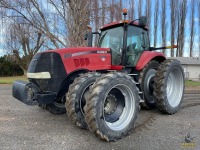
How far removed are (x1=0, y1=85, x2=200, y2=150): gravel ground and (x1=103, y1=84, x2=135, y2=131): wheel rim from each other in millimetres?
348

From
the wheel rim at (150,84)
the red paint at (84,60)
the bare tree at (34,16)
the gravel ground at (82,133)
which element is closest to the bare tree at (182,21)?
the bare tree at (34,16)

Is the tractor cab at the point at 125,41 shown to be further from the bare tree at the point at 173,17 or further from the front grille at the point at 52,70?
the bare tree at the point at 173,17

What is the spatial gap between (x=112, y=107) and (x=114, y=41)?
6.40 ft

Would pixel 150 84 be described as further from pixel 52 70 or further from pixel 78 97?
pixel 52 70

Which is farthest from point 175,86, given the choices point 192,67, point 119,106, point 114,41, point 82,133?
point 192,67

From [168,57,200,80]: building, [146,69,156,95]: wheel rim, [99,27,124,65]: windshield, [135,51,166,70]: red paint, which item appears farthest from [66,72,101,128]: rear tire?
[168,57,200,80]: building

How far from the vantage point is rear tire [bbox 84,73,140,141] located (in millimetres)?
3766

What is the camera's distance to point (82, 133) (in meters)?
4.33

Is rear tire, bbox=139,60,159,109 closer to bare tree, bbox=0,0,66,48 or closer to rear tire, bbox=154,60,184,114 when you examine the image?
rear tire, bbox=154,60,184,114

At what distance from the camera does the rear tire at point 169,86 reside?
5.48 m

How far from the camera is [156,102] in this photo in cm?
560

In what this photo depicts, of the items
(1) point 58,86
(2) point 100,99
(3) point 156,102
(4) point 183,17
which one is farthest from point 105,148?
(4) point 183,17

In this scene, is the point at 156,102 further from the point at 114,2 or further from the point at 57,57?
the point at 114,2

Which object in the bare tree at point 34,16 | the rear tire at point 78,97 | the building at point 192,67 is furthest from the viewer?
the building at point 192,67
